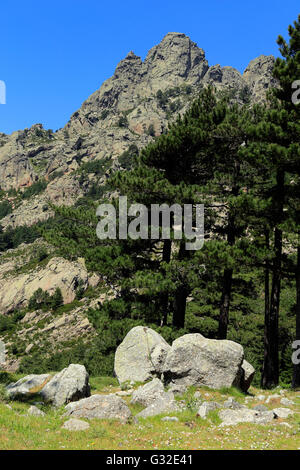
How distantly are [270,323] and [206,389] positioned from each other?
566 cm

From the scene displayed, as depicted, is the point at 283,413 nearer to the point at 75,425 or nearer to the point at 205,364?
the point at 205,364

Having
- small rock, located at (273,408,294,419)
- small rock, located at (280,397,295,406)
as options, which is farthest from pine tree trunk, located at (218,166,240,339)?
small rock, located at (273,408,294,419)

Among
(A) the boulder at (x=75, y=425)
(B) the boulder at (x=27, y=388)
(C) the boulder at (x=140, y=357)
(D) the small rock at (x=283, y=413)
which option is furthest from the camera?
(C) the boulder at (x=140, y=357)

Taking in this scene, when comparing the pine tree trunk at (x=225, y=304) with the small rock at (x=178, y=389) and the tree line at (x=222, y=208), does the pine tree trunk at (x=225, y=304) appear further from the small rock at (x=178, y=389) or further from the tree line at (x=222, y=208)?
the small rock at (x=178, y=389)

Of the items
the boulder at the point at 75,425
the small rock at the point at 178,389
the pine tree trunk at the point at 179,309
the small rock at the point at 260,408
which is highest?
the pine tree trunk at the point at 179,309

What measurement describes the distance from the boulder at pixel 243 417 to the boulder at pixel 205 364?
2.69 meters

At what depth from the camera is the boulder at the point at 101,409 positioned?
7.91 m

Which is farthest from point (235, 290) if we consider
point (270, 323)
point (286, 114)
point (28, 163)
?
point (28, 163)

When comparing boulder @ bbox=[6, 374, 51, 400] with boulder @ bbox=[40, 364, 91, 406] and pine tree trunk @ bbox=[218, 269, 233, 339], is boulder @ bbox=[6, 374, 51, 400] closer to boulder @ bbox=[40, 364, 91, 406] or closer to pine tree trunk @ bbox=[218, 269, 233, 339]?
boulder @ bbox=[40, 364, 91, 406]

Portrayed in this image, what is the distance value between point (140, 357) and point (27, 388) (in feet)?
14.2

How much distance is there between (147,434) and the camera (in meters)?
6.88

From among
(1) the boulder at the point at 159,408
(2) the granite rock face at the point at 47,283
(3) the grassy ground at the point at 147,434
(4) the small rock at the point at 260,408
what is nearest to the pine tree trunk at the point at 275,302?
(4) the small rock at the point at 260,408

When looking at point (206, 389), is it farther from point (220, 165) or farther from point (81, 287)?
point (81, 287)
